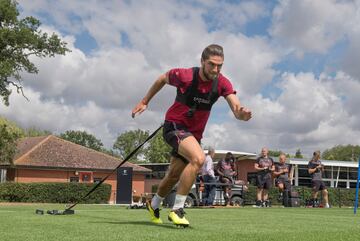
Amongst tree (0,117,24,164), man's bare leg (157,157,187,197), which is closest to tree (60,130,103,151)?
tree (0,117,24,164)

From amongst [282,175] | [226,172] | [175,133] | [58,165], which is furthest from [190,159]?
[58,165]

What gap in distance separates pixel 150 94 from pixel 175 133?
0.70 meters

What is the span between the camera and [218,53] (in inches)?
217

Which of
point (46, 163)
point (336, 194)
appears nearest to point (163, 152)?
point (46, 163)

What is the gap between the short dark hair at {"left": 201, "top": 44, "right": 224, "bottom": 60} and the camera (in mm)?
5496

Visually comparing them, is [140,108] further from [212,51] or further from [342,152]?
[342,152]

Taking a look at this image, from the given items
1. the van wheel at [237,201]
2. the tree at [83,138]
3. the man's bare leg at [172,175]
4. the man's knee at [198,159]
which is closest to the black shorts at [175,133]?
the man's bare leg at [172,175]

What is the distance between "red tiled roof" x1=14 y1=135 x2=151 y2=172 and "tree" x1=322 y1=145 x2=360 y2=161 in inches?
2586

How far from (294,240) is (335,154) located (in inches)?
4468

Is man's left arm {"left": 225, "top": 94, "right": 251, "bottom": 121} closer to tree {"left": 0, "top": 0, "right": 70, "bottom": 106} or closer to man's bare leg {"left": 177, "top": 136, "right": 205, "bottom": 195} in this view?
man's bare leg {"left": 177, "top": 136, "right": 205, "bottom": 195}

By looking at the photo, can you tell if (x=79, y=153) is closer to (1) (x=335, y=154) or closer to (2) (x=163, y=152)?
(2) (x=163, y=152)

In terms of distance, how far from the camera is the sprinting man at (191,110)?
17.9 ft

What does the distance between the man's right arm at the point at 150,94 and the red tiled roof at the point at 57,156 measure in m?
43.3

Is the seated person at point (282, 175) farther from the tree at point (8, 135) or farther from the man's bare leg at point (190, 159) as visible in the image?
the tree at point (8, 135)
